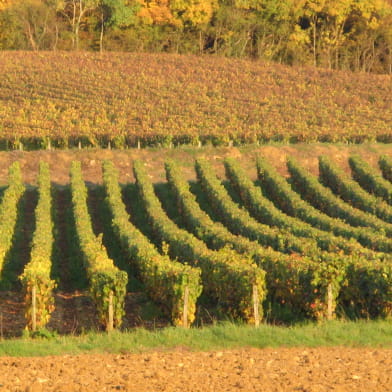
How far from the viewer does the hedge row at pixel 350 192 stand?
39531 mm

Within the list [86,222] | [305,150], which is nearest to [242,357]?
[86,222]

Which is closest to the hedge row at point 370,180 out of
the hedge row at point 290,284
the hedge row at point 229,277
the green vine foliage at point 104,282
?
the hedge row at point 229,277

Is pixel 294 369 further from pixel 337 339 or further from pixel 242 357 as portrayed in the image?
pixel 337 339

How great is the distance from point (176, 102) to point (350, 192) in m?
36.1

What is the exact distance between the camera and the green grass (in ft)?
63.0

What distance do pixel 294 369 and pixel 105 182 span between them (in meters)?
30.2

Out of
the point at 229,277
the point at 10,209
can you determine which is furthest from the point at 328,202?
the point at 229,277

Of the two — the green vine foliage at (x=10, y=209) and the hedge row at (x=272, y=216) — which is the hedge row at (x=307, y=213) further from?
the green vine foliage at (x=10, y=209)

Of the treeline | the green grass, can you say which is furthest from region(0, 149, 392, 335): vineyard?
the treeline

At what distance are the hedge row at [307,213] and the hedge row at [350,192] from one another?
2.61 m

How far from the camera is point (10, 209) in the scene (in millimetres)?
38812

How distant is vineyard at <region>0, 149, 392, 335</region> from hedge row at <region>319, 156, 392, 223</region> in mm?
73

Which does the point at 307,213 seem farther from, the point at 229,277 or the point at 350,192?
the point at 229,277

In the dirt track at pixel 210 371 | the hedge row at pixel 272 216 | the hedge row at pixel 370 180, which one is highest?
the hedge row at pixel 370 180
